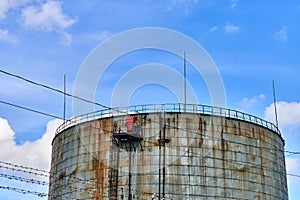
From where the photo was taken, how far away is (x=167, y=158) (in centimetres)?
3120

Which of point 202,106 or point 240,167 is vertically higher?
point 202,106

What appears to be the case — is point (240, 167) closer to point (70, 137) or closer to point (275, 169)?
point (275, 169)

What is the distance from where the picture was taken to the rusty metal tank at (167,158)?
30969mm

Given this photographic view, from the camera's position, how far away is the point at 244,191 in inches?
1259

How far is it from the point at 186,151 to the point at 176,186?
7.40ft

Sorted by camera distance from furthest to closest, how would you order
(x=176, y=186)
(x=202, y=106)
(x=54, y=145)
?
(x=54, y=145), (x=202, y=106), (x=176, y=186)

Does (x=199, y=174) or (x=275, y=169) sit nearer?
(x=199, y=174)

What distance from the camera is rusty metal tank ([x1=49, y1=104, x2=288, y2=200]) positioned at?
30969 millimetres

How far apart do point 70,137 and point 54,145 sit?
124 inches

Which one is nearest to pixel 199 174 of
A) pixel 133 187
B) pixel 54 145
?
pixel 133 187

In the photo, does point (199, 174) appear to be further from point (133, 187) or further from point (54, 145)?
point (54, 145)

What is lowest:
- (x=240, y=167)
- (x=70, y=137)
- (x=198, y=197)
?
(x=198, y=197)

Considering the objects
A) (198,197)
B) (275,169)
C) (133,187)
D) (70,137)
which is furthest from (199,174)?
(70,137)

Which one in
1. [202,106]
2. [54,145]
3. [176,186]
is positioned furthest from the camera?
[54,145]
